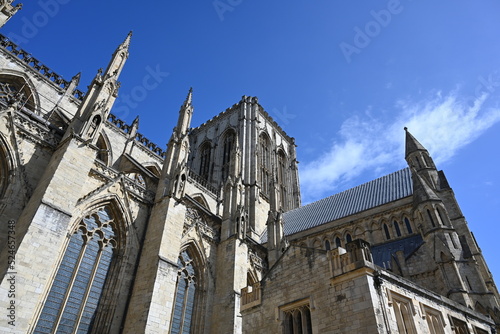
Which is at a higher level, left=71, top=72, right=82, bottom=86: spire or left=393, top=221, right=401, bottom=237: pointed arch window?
left=71, top=72, right=82, bottom=86: spire

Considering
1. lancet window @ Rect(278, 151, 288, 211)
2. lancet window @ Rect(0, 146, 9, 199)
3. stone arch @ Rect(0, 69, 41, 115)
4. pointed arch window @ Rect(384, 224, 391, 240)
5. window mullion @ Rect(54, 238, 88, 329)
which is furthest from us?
lancet window @ Rect(278, 151, 288, 211)

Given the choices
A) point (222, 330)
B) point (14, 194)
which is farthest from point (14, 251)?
point (222, 330)

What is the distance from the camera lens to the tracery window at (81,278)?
387 inches

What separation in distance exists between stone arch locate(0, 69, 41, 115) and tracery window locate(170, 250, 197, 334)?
10.9 metres

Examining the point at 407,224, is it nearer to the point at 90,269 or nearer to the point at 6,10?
the point at 90,269

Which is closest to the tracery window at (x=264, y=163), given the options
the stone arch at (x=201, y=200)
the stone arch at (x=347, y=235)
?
the stone arch at (x=201, y=200)

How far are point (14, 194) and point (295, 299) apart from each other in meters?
9.42

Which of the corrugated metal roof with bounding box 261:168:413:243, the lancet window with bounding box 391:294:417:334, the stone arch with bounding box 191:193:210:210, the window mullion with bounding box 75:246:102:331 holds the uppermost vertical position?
the corrugated metal roof with bounding box 261:168:413:243

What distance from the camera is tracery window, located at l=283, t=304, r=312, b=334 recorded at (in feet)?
30.3

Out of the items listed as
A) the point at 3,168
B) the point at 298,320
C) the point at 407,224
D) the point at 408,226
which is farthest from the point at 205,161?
the point at 298,320

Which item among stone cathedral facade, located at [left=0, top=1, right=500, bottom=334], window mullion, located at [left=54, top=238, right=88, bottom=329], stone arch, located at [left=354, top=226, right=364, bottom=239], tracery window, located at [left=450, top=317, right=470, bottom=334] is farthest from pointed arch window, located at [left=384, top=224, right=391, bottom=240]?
window mullion, located at [left=54, top=238, right=88, bottom=329]

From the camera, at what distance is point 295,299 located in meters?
9.73

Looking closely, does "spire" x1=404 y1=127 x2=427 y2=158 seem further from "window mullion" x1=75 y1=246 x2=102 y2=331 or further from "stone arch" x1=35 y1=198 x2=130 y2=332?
"window mullion" x1=75 y1=246 x2=102 y2=331

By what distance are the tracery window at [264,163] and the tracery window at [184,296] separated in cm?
1948
